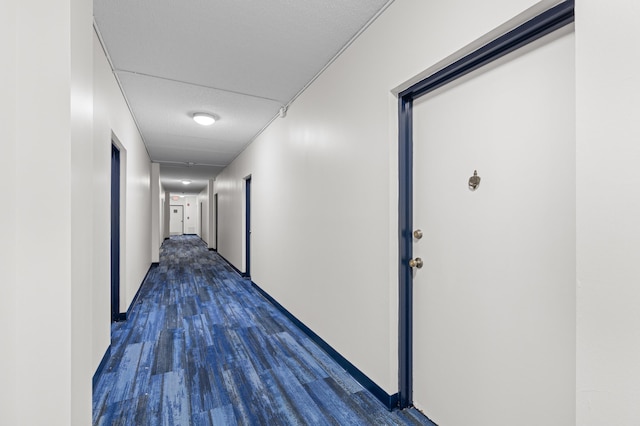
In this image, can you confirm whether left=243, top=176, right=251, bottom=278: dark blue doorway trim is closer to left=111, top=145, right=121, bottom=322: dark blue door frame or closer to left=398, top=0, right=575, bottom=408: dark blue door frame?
left=111, top=145, right=121, bottom=322: dark blue door frame

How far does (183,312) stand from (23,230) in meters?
3.00

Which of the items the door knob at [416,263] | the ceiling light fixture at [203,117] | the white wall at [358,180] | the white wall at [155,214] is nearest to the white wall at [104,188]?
the ceiling light fixture at [203,117]

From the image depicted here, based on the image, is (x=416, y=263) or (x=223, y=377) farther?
(x=223, y=377)

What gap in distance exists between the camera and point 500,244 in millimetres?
1325

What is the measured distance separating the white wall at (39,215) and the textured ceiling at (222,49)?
109 centimetres

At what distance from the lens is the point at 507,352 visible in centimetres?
129

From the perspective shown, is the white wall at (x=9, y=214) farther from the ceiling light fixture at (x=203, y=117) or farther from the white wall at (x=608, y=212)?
the ceiling light fixture at (x=203, y=117)

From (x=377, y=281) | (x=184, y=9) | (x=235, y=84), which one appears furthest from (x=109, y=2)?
(x=377, y=281)

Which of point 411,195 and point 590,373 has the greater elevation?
point 411,195

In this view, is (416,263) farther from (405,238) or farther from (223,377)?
(223,377)

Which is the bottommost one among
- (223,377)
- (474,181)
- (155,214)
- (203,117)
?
(223,377)

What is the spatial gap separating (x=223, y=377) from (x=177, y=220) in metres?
17.9

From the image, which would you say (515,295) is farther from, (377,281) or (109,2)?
(109,2)

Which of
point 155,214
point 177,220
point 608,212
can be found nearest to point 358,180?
point 608,212
